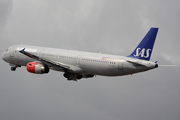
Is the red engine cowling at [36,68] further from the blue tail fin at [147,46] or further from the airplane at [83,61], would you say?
the blue tail fin at [147,46]

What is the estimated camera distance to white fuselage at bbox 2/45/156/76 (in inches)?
1984

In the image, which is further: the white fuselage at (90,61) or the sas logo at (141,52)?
the white fuselage at (90,61)

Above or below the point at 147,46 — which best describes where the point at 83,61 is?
below

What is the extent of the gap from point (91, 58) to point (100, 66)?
2.08 m

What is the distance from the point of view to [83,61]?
54.5 meters

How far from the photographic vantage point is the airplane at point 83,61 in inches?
1964

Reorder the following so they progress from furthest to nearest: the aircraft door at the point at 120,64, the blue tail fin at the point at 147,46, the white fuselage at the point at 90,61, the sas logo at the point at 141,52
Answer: the aircraft door at the point at 120,64 → the white fuselage at the point at 90,61 → the sas logo at the point at 141,52 → the blue tail fin at the point at 147,46

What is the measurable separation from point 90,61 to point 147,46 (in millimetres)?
9346

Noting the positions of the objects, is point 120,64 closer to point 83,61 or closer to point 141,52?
point 141,52

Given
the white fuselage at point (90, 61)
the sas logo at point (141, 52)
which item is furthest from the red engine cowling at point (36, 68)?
the sas logo at point (141, 52)

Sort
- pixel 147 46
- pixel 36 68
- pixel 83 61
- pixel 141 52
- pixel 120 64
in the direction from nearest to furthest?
pixel 147 46 → pixel 141 52 → pixel 120 64 → pixel 36 68 → pixel 83 61

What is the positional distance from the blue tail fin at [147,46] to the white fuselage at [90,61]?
0.82 metres

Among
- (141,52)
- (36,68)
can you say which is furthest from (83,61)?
(141,52)

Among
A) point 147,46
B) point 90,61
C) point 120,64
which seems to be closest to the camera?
point 147,46
